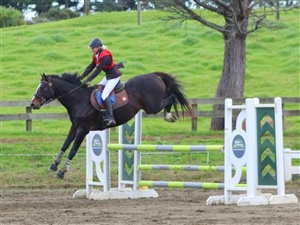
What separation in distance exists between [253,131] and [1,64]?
2590 centimetres

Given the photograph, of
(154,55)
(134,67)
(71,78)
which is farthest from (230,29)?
(154,55)

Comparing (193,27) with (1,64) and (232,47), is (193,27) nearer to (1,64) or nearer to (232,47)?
(1,64)

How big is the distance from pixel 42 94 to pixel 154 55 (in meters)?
23.8

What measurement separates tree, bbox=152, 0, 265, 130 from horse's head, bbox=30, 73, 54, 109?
8.50 meters

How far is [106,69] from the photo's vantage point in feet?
47.4

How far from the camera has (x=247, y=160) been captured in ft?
40.5

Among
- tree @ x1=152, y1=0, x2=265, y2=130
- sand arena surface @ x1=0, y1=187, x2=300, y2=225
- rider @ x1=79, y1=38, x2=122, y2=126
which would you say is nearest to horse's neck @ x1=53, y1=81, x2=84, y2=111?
rider @ x1=79, y1=38, x2=122, y2=126

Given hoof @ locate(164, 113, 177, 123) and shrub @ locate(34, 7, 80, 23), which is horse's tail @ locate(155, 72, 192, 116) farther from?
shrub @ locate(34, 7, 80, 23)

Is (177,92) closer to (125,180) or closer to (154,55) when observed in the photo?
(125,180)

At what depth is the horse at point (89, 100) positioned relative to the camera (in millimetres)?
14383

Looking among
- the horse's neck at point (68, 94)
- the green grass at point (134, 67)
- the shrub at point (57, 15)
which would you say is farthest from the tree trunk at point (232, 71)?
the shrub at point (57, 15)

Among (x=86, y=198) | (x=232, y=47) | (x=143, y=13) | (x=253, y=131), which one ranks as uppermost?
(x=143, y=13)

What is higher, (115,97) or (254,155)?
(115,97)

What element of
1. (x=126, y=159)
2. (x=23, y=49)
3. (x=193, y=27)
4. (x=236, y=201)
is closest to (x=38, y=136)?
(x=126, y=159)
